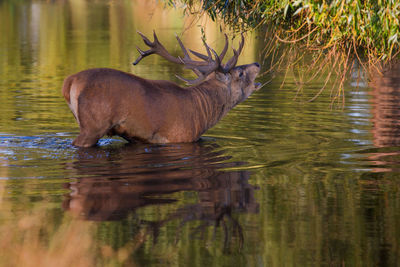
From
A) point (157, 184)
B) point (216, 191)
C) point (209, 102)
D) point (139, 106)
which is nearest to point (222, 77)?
point (209, 102)

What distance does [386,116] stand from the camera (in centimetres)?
1603

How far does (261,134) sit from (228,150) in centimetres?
163

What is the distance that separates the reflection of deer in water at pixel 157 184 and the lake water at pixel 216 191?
0.02 meters

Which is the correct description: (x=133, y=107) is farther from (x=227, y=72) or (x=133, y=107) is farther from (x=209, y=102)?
(x=227, y=72)

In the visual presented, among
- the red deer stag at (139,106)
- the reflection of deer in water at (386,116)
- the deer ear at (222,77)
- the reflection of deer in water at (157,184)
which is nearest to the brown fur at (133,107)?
the red deer stag at (139,106)

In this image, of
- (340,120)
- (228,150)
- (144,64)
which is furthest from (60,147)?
(144,64)

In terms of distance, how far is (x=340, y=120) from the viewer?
51.0ft

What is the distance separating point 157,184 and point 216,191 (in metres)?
0.71

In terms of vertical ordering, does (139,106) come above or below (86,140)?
above

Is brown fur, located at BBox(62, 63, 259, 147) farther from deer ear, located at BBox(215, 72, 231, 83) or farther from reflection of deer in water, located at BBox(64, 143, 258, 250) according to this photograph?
deer ear, located at BBox(215, 72, 231, 83)

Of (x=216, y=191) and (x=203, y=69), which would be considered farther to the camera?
(x=203, y=69)

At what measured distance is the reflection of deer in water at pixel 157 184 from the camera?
8.40 m

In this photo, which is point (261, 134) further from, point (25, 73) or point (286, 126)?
point (25, 73)

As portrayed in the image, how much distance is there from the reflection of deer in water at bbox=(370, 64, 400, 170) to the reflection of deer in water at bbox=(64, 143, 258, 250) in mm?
2350
